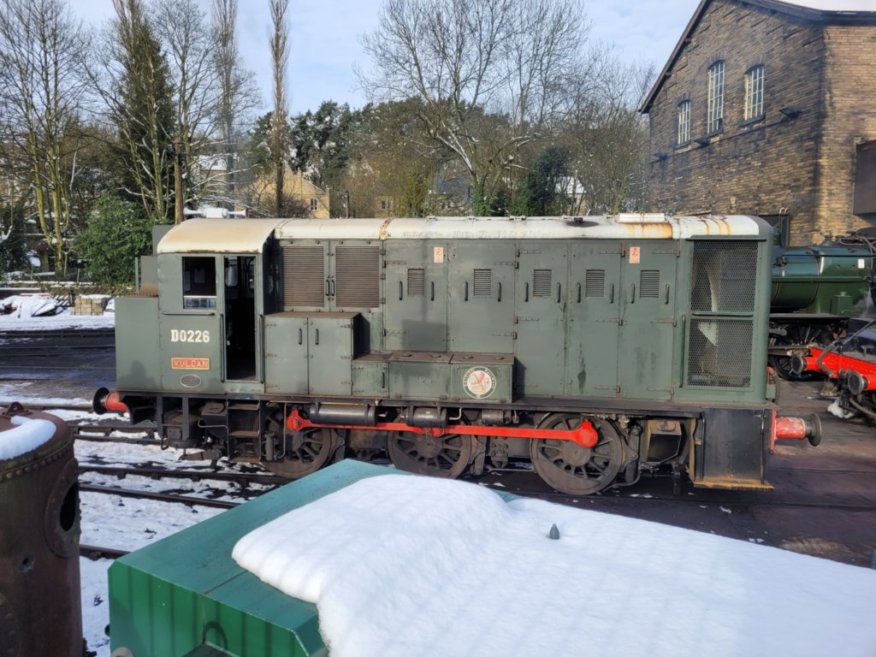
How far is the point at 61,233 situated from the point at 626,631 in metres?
39.6

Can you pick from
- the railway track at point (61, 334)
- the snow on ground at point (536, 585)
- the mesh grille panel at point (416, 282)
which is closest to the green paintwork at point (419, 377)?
the mesh grille panel at point (416, 282)

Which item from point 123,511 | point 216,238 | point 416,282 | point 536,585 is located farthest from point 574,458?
point 536,585

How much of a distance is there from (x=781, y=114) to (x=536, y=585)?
961 inches

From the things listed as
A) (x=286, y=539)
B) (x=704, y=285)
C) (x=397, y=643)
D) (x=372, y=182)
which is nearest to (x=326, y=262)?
(x=704, y=285)

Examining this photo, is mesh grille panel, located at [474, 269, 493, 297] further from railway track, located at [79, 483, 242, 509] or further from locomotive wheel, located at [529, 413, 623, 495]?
railway track, located at [79, 483, 242, 509]

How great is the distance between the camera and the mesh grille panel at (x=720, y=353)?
8.14 meters

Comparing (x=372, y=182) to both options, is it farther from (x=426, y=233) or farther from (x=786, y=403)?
(x=426, y=233)

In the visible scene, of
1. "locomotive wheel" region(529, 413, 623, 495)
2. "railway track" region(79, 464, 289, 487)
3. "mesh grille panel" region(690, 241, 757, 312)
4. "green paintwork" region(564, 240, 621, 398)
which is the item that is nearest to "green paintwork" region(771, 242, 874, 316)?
"mesh grille panel" region(690, 241, 757, 312)

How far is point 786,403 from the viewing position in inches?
580

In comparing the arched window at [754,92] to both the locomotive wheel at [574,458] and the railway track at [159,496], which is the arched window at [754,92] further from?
the railway track at [159,496]

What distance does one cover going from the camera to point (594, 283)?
27.8ft

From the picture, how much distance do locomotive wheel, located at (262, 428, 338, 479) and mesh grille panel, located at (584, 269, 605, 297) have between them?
3.96 metres

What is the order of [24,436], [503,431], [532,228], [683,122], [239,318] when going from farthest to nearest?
[683,122]
[239,318]
[532,228]
[503,431]
[24,436]

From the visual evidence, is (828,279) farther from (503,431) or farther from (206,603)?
(206,603)
